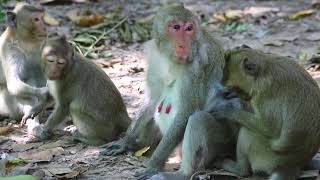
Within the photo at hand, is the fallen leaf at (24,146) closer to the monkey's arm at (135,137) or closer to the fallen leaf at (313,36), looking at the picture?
the monkey's arm at (135,137)

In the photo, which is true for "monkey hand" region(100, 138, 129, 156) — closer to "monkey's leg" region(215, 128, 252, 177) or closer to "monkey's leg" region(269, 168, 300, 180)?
"monkey's leg" region(215, 128, 252, 177)

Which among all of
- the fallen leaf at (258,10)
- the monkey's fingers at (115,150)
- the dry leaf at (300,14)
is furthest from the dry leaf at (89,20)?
the monkey's fingers at (115,150)

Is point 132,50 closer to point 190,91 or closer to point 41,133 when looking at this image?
point 41,133

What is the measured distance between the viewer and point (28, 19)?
26.2ft

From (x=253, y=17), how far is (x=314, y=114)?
594cm

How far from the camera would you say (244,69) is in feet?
19.4

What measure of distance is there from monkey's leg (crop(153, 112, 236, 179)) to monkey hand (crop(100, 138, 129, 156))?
2.57 ft

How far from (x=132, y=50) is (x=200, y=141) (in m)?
4.38

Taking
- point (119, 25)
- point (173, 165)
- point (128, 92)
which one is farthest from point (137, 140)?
point (119, 25)

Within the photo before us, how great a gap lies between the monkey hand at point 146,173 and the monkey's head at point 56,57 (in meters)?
1.45

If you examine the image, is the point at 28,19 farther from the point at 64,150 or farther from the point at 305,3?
the point at 305,3

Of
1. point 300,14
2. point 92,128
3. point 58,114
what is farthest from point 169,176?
point 300,14

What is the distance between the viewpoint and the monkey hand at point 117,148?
22.7 feet

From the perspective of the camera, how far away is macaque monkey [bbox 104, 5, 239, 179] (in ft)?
19.9
